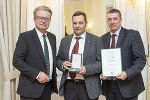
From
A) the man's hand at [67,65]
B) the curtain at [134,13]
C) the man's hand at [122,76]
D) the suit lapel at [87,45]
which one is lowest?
the man's hand at [122,76]

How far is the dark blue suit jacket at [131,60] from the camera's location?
2125mm

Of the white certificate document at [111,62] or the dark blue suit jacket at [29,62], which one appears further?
the white certificate document at [111,62]

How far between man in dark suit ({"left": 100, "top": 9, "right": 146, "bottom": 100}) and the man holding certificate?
18 centimetres

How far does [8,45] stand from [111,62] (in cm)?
139

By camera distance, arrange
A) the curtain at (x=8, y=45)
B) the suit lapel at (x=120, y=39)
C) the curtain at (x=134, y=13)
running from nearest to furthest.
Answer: the suit lapel at (x=120, y=39)
the curtain at (x=8, y=45)
the curtain at (x=134, y=13)

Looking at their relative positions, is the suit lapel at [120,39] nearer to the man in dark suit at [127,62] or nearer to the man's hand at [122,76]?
the man in dark suit at [127,62]

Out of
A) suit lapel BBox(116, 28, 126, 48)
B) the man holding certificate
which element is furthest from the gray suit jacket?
suit lapel BBox(116, 28, 126, 48)

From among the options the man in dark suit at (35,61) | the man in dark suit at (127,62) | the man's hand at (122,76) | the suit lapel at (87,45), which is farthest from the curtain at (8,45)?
the man's hand at (122,76)

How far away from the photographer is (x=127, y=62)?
2182mm

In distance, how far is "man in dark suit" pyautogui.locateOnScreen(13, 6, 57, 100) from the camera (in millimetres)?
1933

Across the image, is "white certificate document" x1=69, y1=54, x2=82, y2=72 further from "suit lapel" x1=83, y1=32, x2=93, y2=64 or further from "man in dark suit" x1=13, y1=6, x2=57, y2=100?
"man in dark suit" x1=13, y1=6, x2=57, y2=100

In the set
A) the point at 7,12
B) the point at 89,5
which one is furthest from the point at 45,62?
the point at 89,5

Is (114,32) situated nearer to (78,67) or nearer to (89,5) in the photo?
(78,67)

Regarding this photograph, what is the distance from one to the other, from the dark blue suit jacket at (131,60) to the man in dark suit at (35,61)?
2.70ft
